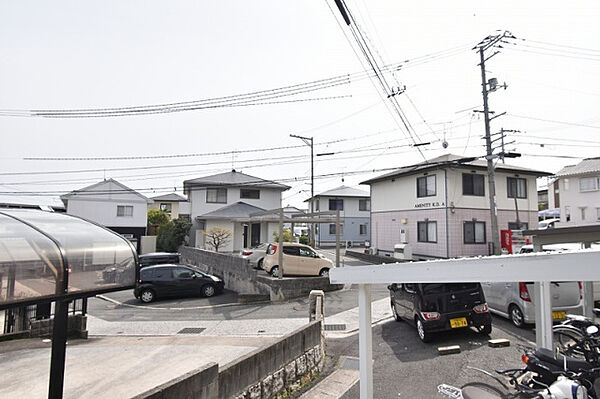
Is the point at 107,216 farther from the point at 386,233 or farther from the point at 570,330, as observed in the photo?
the point at 570,330

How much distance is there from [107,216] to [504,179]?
3052 cm

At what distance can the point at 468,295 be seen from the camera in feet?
23.3

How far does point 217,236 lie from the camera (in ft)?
76.5

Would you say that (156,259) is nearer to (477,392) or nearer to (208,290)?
(208,290)

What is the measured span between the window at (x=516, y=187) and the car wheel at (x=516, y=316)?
1502cm

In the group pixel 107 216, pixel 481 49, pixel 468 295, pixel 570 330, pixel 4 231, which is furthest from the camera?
pixel 107 216

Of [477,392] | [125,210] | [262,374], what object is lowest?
[262,374]

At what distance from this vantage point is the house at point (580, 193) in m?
27.4

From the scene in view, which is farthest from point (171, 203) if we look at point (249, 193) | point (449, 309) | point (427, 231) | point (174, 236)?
point (449, 309)

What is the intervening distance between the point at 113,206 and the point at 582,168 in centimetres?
4093

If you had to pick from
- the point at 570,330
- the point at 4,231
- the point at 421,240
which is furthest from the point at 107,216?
the point at 570,330

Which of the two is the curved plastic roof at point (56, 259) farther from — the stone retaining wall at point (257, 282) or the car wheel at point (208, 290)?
the car wheel at point (208, 290)

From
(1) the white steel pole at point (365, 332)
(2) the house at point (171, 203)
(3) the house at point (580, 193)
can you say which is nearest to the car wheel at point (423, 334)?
(1) the white steel pole at point (365, 332)

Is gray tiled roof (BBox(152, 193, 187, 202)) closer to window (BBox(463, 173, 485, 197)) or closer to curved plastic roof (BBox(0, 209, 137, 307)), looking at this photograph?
window (BBox(463, 173, 485, 197))
